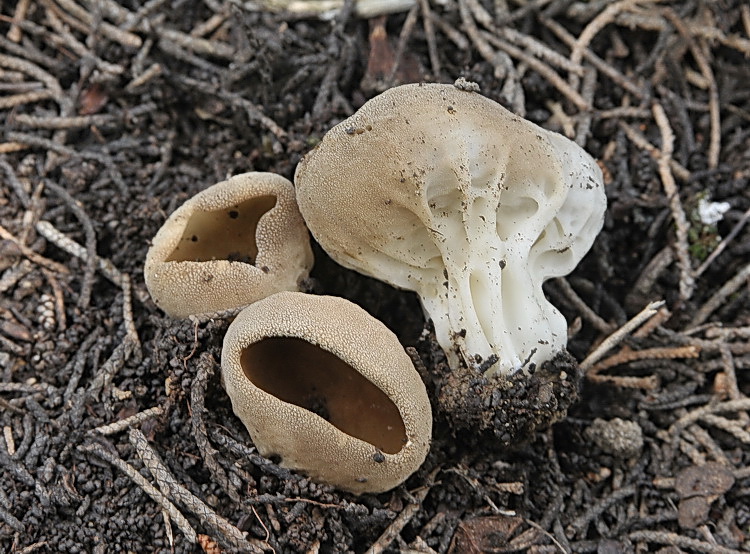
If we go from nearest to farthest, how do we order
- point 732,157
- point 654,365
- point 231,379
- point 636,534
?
1. point 231,379
2. point 636,534
3. point 654,365
4. point 732,157

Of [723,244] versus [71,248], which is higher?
[723,244]

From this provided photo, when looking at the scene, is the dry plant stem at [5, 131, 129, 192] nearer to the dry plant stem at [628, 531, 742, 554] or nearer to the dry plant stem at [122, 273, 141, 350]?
the dry plant stem at [122, 273, 141, 350]

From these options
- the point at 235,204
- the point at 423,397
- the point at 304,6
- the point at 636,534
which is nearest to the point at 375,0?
the point at 304,6

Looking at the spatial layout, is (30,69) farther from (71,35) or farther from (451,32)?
(451,32)

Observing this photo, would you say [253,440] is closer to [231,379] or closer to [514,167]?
[231,379]

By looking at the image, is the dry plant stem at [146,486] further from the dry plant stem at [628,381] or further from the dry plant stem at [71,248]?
the dry plant stem at [628,381]

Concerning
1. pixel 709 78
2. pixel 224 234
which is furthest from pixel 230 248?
pixel 709 78
